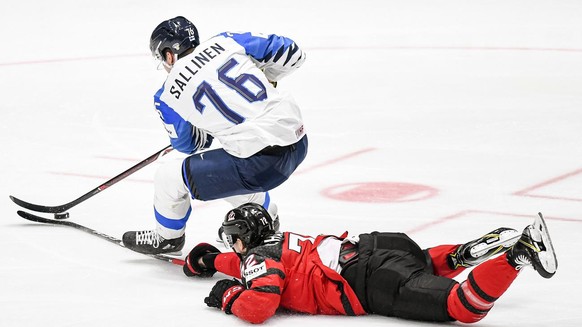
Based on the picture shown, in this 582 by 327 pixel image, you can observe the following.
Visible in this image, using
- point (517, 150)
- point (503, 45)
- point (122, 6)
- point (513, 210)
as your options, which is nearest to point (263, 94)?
point (513, 210)

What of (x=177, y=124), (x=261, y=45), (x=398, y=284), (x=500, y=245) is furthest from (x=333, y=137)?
(x=398, y=284)

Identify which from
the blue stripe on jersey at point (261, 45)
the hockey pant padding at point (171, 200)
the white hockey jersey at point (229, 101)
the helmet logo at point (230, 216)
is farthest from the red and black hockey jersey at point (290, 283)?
the blue stripe on jersey at point (261, 45)

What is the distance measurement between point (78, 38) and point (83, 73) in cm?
137

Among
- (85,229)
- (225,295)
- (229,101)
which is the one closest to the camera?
(225,295)

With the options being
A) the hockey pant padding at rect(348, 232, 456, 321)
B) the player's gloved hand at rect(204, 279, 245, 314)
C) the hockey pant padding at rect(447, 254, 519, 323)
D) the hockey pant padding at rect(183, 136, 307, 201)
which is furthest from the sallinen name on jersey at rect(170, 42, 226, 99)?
the hockey pant padding at rect(447, 254, 519, 323)

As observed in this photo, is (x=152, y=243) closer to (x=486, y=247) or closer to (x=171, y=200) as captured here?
(x=171, y=200)

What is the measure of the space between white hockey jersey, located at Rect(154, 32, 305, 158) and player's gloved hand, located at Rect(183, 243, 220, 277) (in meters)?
0.39

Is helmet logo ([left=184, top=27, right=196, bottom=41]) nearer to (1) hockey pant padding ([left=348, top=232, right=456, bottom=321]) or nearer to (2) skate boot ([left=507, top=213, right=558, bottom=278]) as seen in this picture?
(1) hockey pant padding ([left=348, top=232, right=456, bottom=321])

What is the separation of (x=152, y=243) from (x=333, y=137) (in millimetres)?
2414

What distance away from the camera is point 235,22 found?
1030 centimetres

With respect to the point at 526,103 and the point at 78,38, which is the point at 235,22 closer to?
the point at 78,38

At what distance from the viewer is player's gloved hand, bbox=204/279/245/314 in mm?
3617

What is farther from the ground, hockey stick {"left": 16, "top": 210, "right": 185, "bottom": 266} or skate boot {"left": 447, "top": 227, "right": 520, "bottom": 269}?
skate boot {"left": 447, "top": 227, "right": 520, "bottom": 269}

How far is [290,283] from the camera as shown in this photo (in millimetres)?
3621
